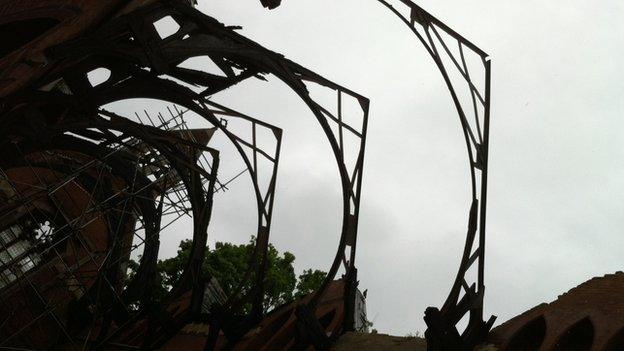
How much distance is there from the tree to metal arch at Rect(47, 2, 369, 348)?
13.8 meters

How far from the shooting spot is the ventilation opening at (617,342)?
22.3ft

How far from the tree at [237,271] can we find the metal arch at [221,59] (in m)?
13.8

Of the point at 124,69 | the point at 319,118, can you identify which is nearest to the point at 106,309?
the point at 124,69

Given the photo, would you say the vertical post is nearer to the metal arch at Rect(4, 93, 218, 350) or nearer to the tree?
the metal arch at Rect(4, 93, 218, 350)

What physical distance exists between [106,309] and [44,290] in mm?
1935

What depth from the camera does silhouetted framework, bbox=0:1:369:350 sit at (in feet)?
29.7

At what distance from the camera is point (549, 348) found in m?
7.26

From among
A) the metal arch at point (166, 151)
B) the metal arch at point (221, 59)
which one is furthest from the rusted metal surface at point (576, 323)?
the metal arch at point (166, 151)

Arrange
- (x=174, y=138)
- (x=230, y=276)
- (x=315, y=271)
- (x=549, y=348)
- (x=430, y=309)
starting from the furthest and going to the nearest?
1. (x=315, y=271)
2. (x=230, y=276)
3. (x=174, y=138)
4. (x=430, y=309)
5. (x=549, y=348)

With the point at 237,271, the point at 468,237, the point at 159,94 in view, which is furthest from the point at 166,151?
the point at 237,271

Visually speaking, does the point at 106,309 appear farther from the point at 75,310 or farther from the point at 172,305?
the point at 172,305

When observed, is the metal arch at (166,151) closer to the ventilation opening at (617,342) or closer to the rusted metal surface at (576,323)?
the rusted metal surface at (576,323)

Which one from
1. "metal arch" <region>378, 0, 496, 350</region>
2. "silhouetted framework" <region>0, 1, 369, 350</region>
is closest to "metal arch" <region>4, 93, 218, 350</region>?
"silhouetted framework" <region>0, 1, 369, 350</region>

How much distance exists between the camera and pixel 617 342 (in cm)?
685
